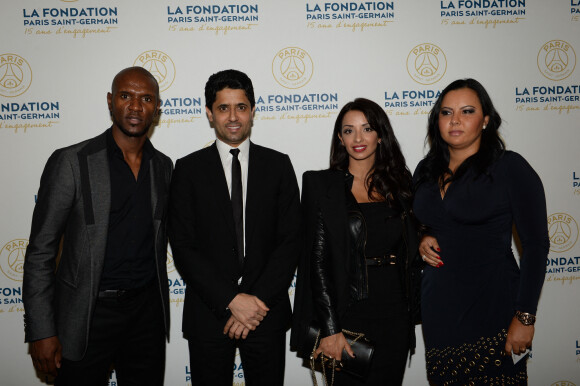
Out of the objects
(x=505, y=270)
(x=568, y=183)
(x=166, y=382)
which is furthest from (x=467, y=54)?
(x=166, y=382)

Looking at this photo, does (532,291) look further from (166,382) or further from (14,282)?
(14,282)

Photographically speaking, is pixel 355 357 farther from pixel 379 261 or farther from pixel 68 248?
pixel 68 248

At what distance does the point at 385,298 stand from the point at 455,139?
1.02 m

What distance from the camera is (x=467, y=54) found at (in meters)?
3.33

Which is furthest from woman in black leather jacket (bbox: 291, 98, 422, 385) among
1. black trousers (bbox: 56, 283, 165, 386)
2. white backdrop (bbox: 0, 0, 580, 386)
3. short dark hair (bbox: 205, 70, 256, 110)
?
white backdrop (bbox: 0, 0, 580, 386)

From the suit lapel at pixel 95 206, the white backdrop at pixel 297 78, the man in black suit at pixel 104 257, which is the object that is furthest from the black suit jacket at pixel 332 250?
the suit lapel at pixel 95 206

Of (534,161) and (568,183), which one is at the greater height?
(534,161)

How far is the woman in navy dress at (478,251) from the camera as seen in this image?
6.57 feet

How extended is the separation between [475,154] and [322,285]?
1.19 m

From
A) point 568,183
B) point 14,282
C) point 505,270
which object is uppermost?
point 568,183

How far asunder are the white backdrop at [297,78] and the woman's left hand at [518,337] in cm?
156

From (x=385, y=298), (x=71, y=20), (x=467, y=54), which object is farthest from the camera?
(x=467, y=54)

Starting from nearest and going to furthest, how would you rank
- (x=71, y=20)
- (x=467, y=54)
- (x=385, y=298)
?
(x=385, y=298)
(x=71, y=20)
(x=467, y=54)

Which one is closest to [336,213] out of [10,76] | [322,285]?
[322,285]
